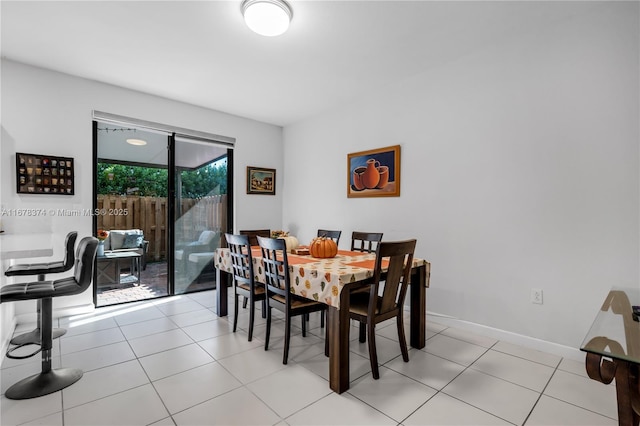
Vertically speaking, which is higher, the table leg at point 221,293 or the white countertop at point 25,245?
the white countertop at point 25,245

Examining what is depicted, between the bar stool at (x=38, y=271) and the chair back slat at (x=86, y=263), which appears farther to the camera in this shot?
the bar stool at (x=38, y=271)

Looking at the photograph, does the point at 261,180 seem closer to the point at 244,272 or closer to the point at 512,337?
the point at 244,272

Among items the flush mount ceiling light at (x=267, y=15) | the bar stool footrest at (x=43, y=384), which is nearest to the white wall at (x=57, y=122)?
the bar stool footrest at (x=43, y=384)

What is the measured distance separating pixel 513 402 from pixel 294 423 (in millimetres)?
1244

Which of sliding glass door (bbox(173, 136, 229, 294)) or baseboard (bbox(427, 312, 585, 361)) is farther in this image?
sliding glass door (bbox(173, 136, 229, 294))

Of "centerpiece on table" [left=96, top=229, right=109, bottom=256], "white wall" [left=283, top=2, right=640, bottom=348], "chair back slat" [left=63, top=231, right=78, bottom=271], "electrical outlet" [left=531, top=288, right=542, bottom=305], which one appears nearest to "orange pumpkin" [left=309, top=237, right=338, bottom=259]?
"white wall" [left=283, top=2, right=640, bottom=348]

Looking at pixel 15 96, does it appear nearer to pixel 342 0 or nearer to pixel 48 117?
pixel 48 117

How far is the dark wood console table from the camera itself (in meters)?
0.99

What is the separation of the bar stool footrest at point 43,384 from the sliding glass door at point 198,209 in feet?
6.89

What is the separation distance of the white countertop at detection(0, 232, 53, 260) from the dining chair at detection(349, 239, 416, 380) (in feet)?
9.35

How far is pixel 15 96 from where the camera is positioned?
2.93 m

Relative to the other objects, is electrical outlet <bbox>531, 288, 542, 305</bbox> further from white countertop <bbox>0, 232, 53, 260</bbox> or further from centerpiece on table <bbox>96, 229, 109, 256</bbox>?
centerpiece on table <bbox>96, 229, 109, 256</bbox>

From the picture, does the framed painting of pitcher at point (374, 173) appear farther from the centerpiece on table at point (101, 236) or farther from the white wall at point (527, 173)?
the centerpiece on table at point (101, 236)

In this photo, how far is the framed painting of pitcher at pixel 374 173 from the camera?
3.44 m
